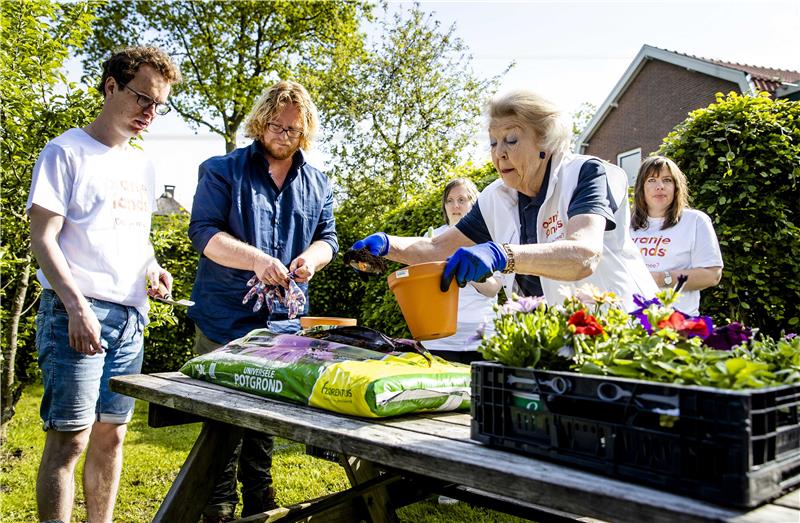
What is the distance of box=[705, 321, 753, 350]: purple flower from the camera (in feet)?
4.21

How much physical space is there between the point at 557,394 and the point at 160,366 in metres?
6.94

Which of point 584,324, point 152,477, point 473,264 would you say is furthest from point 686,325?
point 152,477

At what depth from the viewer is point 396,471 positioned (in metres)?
2.39

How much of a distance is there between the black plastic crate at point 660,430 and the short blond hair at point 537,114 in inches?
42.2

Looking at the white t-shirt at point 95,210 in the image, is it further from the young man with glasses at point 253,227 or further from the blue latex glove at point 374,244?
the blue latex glove at point 374,244

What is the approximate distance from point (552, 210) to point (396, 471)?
113 centimetres

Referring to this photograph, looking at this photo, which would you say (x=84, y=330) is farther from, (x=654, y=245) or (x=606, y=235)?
(x=654, y=245)

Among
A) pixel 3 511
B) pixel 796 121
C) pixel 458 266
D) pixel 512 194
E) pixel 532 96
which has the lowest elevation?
pixel 3 511

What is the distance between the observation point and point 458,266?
5.42 ft

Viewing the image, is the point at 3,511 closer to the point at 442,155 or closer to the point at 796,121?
the point at 796,121

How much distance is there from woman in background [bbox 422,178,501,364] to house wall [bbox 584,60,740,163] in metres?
15.4

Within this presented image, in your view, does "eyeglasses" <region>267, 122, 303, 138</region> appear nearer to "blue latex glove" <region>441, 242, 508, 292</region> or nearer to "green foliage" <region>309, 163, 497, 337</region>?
"blue latex glove" <region>441, 242, 508, 292</region>

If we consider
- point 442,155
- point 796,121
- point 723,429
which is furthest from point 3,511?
point 442,155

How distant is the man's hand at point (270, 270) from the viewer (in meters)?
2.29
